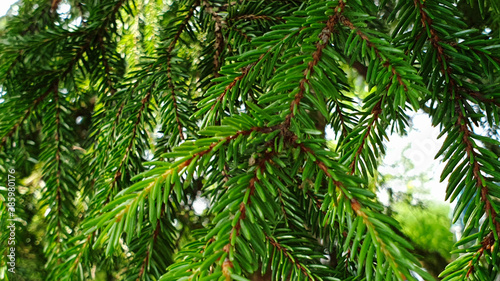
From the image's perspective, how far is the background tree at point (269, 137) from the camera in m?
0.28

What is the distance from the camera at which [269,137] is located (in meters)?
0.28

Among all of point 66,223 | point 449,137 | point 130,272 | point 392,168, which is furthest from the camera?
point 392,168

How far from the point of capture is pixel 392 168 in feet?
3.91

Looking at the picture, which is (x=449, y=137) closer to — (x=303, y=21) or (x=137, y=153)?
(x=303, y=21)

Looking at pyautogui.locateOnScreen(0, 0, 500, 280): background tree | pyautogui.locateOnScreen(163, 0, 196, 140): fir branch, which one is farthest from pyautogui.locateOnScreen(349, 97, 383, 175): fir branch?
pyautogui.locateOnScreen(163, 0, 196, 140): fir branch

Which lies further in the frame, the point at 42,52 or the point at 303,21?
the point at 42,52


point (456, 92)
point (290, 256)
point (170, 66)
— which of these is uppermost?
point (170, 66)

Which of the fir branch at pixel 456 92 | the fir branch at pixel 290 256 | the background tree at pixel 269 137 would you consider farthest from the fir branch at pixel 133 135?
the fir branch at pixel 456 92

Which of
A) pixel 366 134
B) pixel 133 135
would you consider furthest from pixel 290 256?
pixel 133 135

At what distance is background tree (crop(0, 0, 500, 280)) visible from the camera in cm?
28

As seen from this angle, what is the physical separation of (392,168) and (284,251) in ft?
2.92

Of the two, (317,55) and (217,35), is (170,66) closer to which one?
(217,35)

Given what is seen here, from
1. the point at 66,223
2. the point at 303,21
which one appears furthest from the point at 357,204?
the point at 66,223

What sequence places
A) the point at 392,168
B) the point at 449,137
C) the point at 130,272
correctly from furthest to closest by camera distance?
1. the point at 392,168
2. the point at 130,272
3. the point at 449,137
